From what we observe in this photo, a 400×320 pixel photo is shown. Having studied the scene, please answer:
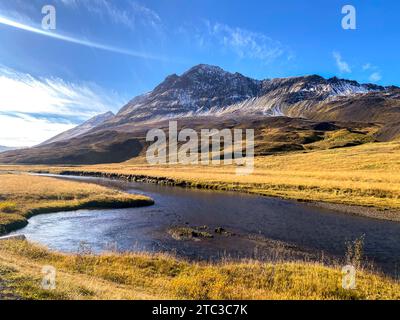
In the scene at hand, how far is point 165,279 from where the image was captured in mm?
21453

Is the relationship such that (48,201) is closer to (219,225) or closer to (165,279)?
(219,225)

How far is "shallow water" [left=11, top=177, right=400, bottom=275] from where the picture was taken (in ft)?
103

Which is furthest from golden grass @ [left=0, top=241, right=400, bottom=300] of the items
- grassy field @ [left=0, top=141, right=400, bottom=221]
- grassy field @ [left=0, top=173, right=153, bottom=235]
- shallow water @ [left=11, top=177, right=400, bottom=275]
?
grassy field @ [left=0, top=141, right=400, bottom=221]

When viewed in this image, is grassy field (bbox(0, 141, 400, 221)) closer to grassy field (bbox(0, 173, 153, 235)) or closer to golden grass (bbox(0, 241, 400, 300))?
grassy field (bbox(0, 173, 153, 235))

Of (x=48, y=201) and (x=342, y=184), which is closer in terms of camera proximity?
(x=48, y=201)

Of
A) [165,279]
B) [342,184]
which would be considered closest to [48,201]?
[165,279]

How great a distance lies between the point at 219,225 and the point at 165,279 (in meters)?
21.4

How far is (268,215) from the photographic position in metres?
48.7

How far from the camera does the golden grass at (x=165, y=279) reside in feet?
54.4

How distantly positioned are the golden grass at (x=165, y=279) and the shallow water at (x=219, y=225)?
4.91 metres

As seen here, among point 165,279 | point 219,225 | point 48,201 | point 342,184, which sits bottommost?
point 219,225
